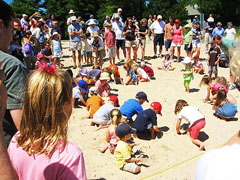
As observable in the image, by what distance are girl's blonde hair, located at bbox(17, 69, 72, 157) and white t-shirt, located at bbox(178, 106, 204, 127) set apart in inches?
142

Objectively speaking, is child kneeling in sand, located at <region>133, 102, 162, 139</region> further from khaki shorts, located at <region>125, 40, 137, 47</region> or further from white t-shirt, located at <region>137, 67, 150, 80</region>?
khaki shorts, located at <region>125, 40, 137, 47</region>

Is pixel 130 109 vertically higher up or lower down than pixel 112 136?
higher up

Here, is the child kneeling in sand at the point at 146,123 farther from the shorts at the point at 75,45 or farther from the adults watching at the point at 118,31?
the adults watching at the point at 118,31

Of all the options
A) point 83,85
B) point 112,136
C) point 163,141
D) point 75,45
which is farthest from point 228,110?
point 75,45

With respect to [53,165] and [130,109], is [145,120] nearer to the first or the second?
[130,109]

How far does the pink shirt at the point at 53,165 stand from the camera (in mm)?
1235

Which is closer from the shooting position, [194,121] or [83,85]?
[194,121]

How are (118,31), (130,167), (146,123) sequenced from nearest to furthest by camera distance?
(130,167), (146,123), (118,31)

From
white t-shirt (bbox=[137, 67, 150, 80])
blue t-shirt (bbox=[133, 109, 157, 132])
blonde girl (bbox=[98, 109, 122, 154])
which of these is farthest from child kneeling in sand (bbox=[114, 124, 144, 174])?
white t-shirt (bbox=[137, 67, 150, 80])

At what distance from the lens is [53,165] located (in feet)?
4.07

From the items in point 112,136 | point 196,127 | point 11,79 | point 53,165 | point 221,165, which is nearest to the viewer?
point 221,165

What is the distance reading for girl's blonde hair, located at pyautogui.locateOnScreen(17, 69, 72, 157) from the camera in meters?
1.27

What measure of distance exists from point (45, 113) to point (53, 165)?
0.28 m

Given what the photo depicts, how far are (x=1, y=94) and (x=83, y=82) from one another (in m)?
5.56
